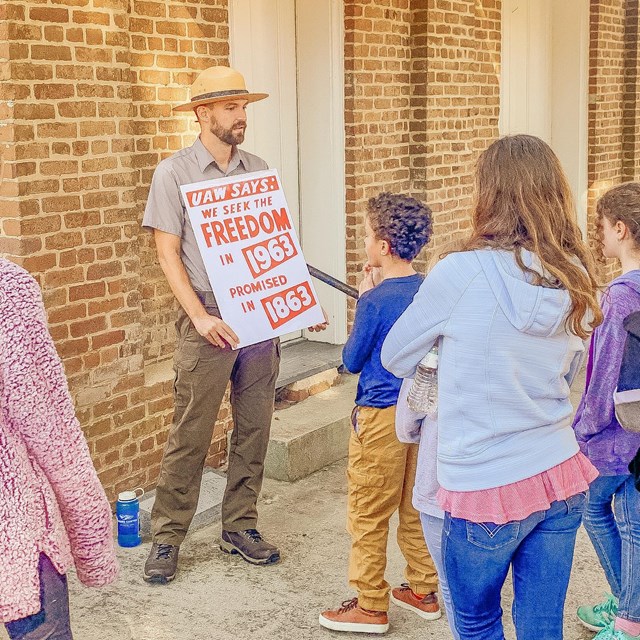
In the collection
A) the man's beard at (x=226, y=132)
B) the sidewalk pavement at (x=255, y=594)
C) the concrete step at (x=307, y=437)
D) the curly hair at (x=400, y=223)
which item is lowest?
the sidewalk pavement at (x=255, y=594)

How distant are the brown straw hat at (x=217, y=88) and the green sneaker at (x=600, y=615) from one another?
265 centimetres

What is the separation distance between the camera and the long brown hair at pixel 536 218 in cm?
285

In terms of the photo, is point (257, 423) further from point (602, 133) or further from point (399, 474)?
point (602, 133)

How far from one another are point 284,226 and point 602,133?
656cm

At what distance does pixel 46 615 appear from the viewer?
262 centimetres

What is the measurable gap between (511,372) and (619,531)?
1382mm

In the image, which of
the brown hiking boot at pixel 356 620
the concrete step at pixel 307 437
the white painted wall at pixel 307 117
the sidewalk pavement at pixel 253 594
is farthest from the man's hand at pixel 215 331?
the white painted wall at pixel 307 117

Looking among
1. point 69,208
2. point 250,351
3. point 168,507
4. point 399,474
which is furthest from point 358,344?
point 69,208

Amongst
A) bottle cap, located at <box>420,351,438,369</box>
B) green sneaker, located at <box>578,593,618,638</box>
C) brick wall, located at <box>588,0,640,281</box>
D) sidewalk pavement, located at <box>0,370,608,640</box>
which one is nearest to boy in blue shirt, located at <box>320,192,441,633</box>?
sidewalk pavement, located at <box>0,370,608,640</box>

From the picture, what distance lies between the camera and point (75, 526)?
2662 millimetres

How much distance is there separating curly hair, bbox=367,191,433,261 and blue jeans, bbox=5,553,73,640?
183 cm

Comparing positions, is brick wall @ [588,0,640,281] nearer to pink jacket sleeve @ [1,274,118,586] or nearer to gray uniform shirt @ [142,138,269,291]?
gray uniform shirt @ [142,138,269,291]

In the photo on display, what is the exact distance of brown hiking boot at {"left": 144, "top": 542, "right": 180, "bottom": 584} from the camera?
4.70 m

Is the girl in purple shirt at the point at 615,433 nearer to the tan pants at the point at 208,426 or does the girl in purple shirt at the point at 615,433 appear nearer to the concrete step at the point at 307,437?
the tan pants at the point at 208,426
